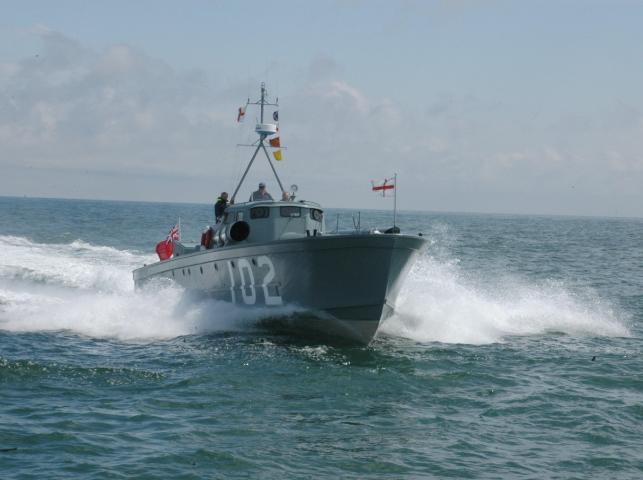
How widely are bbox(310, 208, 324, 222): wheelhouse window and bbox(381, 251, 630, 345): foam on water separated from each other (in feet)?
9.58

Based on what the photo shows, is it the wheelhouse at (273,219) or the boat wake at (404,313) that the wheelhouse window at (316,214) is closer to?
the wheelhouse at (273,219)

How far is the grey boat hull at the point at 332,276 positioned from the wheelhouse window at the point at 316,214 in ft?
7.79

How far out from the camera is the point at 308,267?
15719mm

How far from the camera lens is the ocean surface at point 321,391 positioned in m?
9.26

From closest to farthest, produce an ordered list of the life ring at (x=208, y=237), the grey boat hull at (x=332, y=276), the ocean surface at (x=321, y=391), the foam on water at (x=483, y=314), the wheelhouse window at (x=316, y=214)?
the ocean surface at (x=321, y=391)
the grey boat hull at (x=332, y=276)
the foam on water at (x=483, y=314)
the wheelhouse window at (x=316, y=214)
the life ring at (x=208, y=237)

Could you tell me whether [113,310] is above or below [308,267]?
below

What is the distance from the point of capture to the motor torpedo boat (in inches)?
609

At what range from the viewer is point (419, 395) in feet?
40.5

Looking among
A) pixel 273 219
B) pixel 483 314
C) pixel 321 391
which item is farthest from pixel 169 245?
pixel 321 391

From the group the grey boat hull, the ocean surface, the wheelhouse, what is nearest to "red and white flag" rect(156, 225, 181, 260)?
the ocean surface

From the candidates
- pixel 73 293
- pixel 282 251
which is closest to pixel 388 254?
pixel 282 251

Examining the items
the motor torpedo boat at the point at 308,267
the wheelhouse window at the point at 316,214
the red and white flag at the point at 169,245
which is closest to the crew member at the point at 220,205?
the motor torpedo boat at the point at 308,267

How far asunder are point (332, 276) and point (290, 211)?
2689 mm

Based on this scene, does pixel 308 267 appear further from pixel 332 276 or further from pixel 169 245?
pixel 169 245
